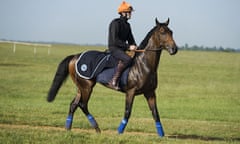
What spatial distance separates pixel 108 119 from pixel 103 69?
4400 millimetres

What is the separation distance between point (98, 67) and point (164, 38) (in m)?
1.78

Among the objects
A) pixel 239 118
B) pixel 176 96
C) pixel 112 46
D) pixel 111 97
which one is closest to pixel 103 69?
pixel 112 46

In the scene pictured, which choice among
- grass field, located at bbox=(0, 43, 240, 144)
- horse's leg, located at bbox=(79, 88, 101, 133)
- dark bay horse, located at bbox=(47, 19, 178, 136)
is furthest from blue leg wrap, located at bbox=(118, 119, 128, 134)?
horse's leg, located at bbox=(79, 88, 101, 133)

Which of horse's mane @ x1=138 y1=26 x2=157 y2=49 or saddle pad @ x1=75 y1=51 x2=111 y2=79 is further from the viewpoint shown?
saddle pad @ x1=75 y1=51 x2=111 y2=79

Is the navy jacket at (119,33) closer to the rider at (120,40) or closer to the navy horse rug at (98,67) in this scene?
the rider at (120,40)

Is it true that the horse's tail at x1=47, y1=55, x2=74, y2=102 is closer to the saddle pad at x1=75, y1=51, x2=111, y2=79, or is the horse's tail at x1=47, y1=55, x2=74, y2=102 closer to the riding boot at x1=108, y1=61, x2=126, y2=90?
the saddle pad at x1=75, y1=51, x2=111, y2=79

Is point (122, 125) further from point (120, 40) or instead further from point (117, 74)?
point (120, 40)

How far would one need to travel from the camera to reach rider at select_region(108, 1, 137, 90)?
1066 centimetres

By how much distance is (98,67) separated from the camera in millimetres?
11109

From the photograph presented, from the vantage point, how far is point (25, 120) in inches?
543

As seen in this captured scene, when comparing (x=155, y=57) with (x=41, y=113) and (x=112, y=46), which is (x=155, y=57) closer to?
(x=112, y=46)

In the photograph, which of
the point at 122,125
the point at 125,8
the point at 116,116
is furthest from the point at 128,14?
the point at 116,116

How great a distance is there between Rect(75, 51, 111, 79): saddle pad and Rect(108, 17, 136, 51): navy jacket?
1.40ft

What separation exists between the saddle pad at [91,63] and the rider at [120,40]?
348 millimetres
